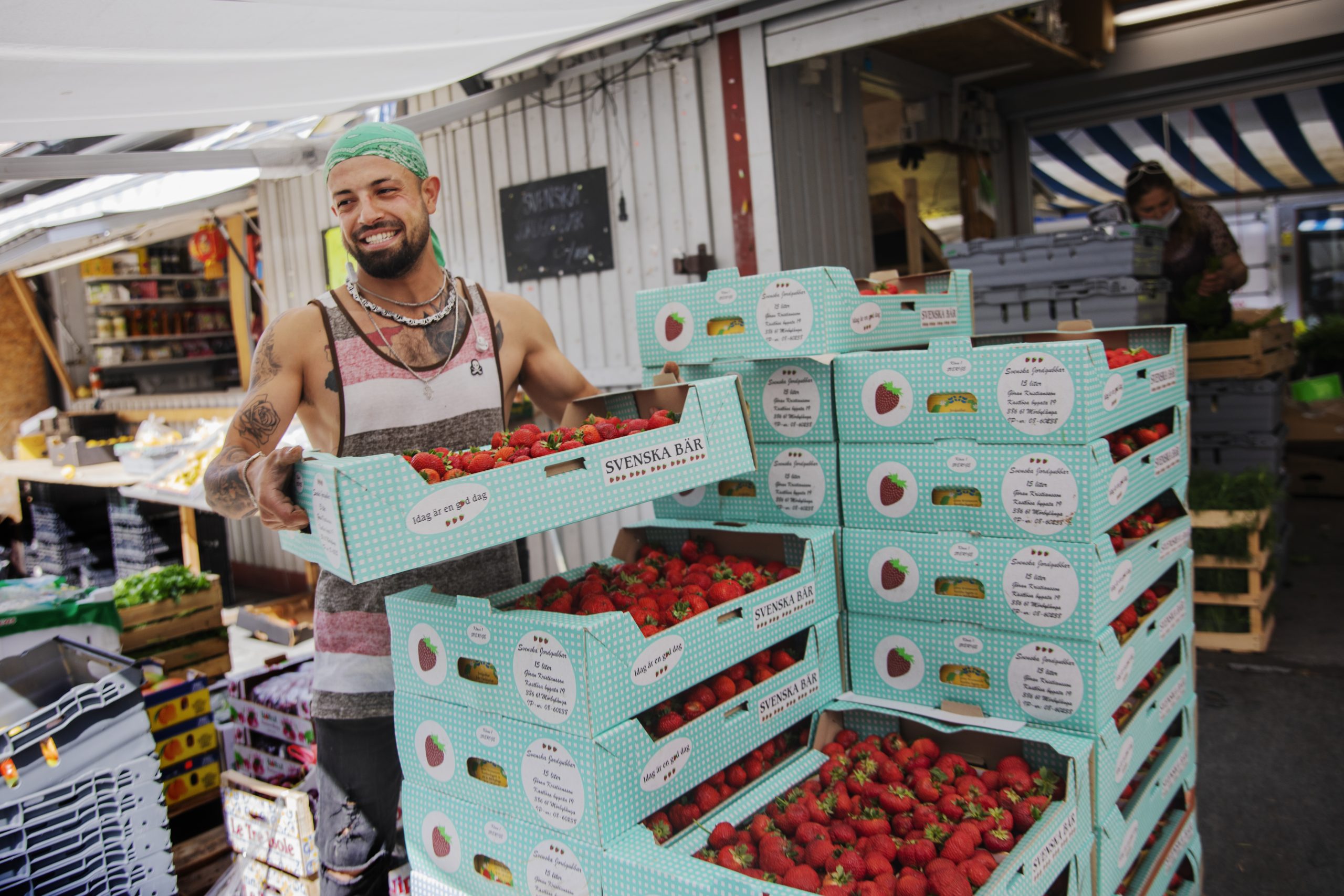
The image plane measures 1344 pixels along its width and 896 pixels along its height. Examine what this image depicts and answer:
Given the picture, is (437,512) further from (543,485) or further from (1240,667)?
(1240,667)

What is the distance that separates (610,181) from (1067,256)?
2.40 metres

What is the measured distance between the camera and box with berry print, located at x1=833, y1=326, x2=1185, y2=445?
1.85m

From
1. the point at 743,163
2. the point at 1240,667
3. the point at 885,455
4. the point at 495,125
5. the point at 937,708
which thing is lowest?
the point at 1240,667

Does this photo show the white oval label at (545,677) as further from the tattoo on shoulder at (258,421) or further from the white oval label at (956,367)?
the white oval label at (956,367)

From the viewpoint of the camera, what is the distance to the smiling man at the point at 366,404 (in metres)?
2.05

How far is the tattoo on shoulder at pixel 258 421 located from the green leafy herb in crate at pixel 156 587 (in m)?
2.60

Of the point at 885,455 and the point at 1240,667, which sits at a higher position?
the point at 885,455

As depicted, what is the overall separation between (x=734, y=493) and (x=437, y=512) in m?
1.09

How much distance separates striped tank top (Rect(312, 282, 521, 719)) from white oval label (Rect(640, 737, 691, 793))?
68 cm

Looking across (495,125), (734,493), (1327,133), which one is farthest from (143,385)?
(1327,133)

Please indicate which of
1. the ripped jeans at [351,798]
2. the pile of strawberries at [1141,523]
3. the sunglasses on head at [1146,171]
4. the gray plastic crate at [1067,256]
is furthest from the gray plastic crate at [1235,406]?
the ripped jeans at [351,798]

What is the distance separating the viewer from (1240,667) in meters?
4.50

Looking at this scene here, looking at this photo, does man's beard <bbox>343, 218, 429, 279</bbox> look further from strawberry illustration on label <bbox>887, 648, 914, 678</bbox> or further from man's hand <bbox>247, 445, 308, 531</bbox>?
strawberry illustration on label <bbox>887, 648, 914, 678</bbox>

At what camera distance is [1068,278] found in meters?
4.75
